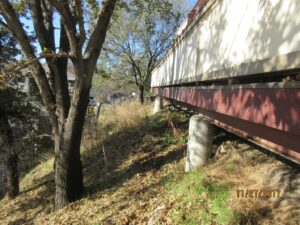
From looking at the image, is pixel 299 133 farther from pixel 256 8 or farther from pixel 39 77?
pixel 39 77

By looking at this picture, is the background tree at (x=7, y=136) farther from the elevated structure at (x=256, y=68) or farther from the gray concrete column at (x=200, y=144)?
the elevated structure at (x=256, y=68)

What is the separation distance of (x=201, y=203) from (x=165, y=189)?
4.42ft

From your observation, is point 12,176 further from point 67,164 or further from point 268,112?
point 268,112

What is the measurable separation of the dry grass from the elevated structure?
0.78 metres

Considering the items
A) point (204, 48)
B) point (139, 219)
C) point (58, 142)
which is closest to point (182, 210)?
point (139, 219)

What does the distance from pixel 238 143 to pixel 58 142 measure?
3.99 meters

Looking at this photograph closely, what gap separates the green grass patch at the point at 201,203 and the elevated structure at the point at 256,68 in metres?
0.94

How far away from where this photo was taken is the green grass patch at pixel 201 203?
14.8ft

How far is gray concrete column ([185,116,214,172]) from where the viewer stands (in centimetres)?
645

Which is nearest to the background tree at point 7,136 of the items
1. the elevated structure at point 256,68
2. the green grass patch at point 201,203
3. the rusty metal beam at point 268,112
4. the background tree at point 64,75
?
the background tree at point 64,75

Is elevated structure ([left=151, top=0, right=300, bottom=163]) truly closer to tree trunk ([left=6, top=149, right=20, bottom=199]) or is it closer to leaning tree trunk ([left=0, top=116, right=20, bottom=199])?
leaning tree trunk ([left=0, top=116, right=20, bottom=199])

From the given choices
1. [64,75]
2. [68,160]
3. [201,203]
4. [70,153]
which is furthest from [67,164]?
[201,203]

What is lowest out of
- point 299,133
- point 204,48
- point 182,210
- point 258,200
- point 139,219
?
point 139,219

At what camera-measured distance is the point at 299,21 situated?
2793mm
